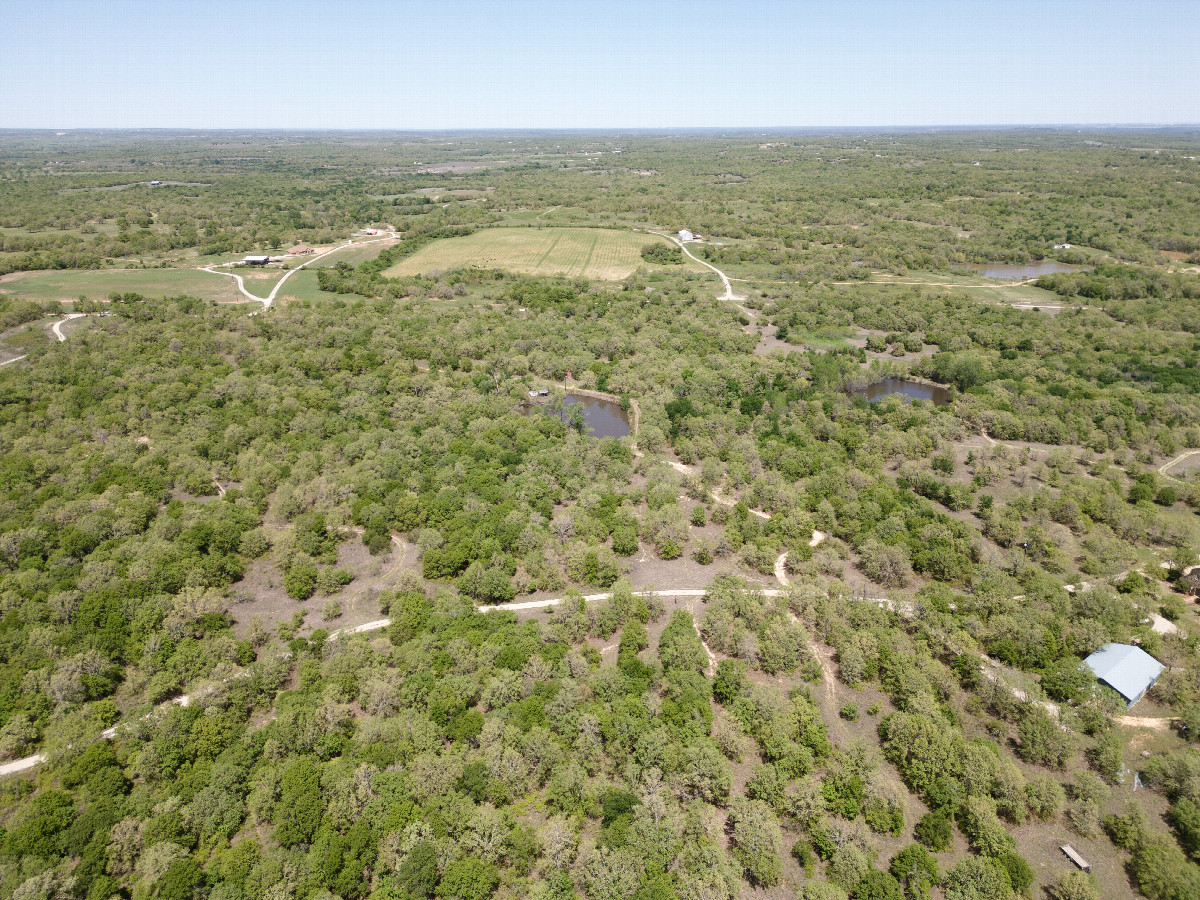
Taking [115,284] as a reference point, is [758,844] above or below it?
below

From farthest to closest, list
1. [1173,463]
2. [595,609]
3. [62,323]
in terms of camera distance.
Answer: [62,323]
[1173,463]
[595,609]

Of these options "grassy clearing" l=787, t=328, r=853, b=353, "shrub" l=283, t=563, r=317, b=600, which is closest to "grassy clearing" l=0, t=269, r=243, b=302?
"shrub" l=283, t=563, r=317, b=600

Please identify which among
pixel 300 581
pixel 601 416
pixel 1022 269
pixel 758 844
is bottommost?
pixel 758 844

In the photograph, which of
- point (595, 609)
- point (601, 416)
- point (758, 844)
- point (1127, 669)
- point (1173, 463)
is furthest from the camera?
point (601, 416)

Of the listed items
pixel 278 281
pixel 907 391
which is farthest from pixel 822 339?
pixel 278 281

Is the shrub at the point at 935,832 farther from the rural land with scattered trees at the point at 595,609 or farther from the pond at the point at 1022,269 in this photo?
the pond at the point at 1022,269

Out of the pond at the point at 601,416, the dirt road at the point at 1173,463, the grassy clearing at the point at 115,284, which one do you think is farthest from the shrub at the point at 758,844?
the grassy clearing at the point at 115,284

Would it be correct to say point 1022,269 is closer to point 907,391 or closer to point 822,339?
point 822,339
